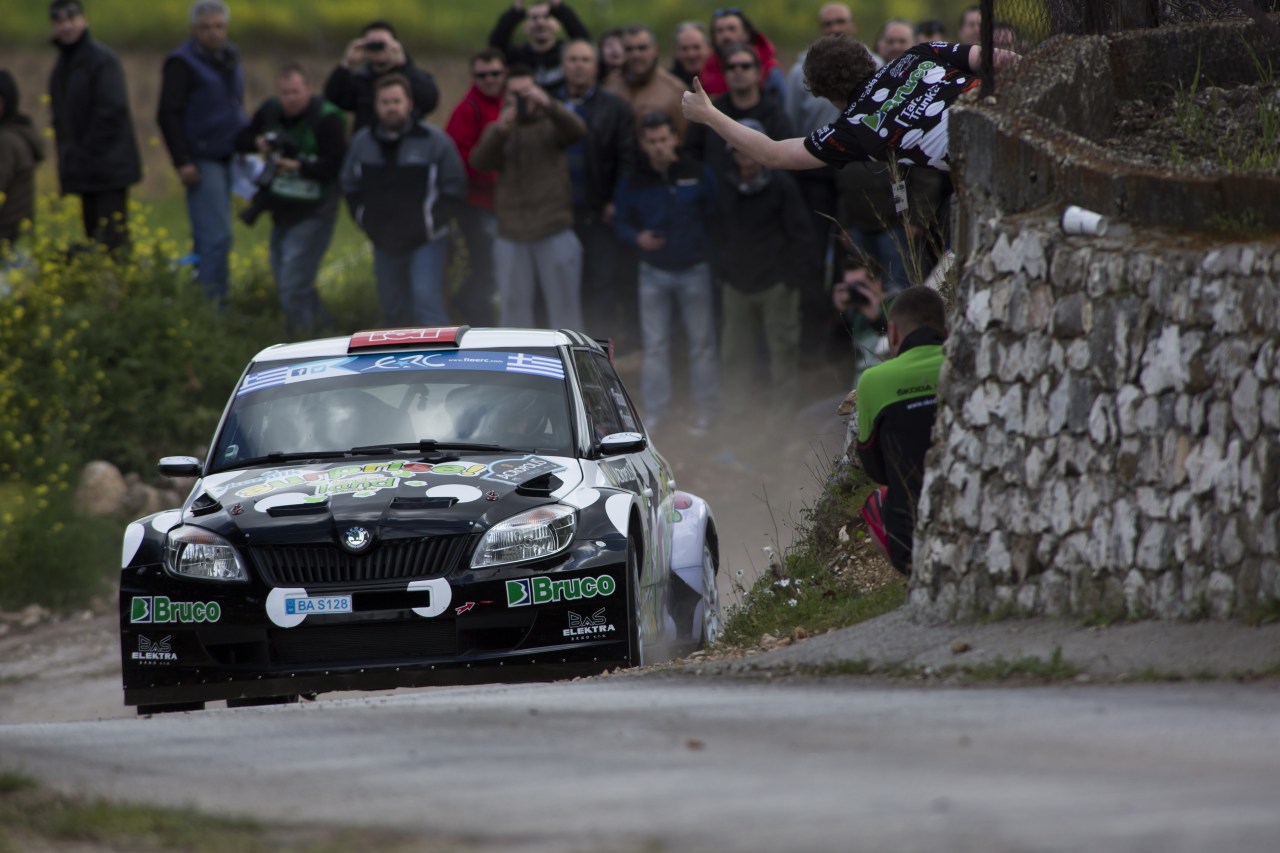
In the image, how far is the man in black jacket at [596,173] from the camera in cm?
1605

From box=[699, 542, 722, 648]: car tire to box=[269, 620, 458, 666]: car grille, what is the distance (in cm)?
237

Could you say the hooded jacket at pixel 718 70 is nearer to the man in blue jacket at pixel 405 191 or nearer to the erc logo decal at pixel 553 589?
the man in blue jacket at pixel 405 191

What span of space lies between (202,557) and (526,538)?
1473 millimetres

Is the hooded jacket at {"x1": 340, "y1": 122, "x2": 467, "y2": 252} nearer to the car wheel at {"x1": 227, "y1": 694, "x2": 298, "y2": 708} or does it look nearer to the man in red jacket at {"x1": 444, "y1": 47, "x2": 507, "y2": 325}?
the man in red jacket at {"x1": 444, "y1": 47, "x2": 507, "y2": 325}

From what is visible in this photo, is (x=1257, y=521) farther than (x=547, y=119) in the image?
No

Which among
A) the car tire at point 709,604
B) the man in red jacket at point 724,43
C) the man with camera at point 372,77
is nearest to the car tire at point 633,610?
the car tire at point 709,604

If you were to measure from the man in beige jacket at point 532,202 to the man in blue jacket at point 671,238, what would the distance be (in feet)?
1.73

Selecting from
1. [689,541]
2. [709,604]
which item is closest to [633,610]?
[689,541]

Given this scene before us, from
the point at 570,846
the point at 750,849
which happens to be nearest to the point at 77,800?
the point at 570,846

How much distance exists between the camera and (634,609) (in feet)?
28.1

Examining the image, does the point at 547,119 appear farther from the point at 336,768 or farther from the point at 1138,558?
the point at 336,768

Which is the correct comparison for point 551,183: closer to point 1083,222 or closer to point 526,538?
point 526,538

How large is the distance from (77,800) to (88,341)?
12.4 m

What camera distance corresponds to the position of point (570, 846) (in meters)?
4.36
